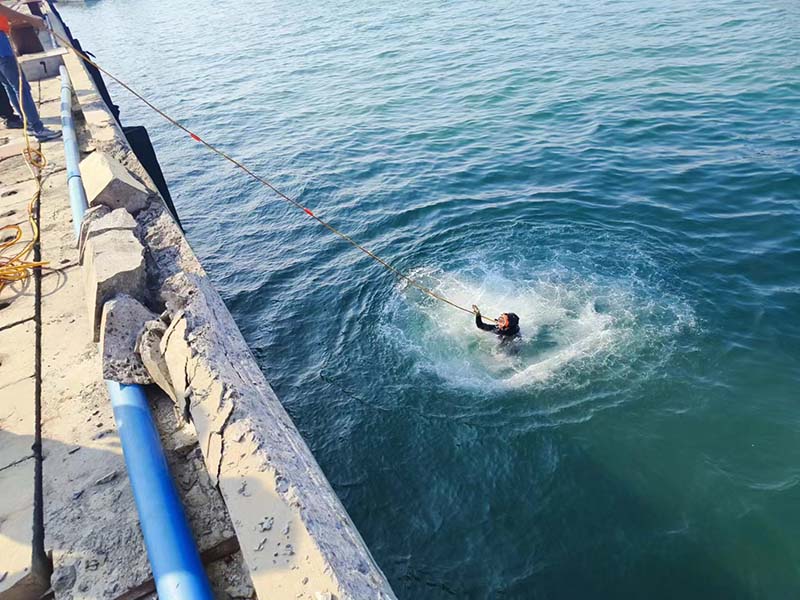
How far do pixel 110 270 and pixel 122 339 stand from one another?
2.79 feet

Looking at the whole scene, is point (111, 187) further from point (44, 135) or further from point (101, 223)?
point (44, 135)

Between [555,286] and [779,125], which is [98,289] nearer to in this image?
[555,286]

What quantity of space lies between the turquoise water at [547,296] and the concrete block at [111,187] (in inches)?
146

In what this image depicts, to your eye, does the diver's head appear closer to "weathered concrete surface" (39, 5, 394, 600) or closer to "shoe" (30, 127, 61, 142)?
"weathered concrete surface" (39, 5, 394, 600)

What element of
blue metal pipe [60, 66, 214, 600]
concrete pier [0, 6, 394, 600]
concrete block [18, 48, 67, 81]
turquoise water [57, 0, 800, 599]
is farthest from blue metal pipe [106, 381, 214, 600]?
concrete block [18, 48, 67, 81]

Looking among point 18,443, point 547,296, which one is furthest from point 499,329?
point 18,443

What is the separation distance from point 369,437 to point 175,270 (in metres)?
3.68

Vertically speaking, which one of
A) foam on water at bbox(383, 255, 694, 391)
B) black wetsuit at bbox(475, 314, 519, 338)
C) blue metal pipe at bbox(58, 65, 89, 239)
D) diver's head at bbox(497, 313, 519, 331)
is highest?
blue metal pipe at bbox(58, 65, 89, 239)

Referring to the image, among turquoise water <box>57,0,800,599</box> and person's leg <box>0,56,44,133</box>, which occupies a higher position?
person's leg <box>0,56,44,133</box>

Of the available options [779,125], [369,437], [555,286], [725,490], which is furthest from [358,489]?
[779,125]

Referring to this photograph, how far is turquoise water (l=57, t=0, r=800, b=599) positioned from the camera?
645 centimetres

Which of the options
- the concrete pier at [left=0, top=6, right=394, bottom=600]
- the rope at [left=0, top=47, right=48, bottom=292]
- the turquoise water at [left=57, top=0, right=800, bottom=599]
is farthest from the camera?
the turquoise water at [left=57, top=0, right=800, bottom=599]

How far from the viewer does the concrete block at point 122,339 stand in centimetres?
438

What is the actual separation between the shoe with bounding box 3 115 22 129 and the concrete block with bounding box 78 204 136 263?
7.29m
